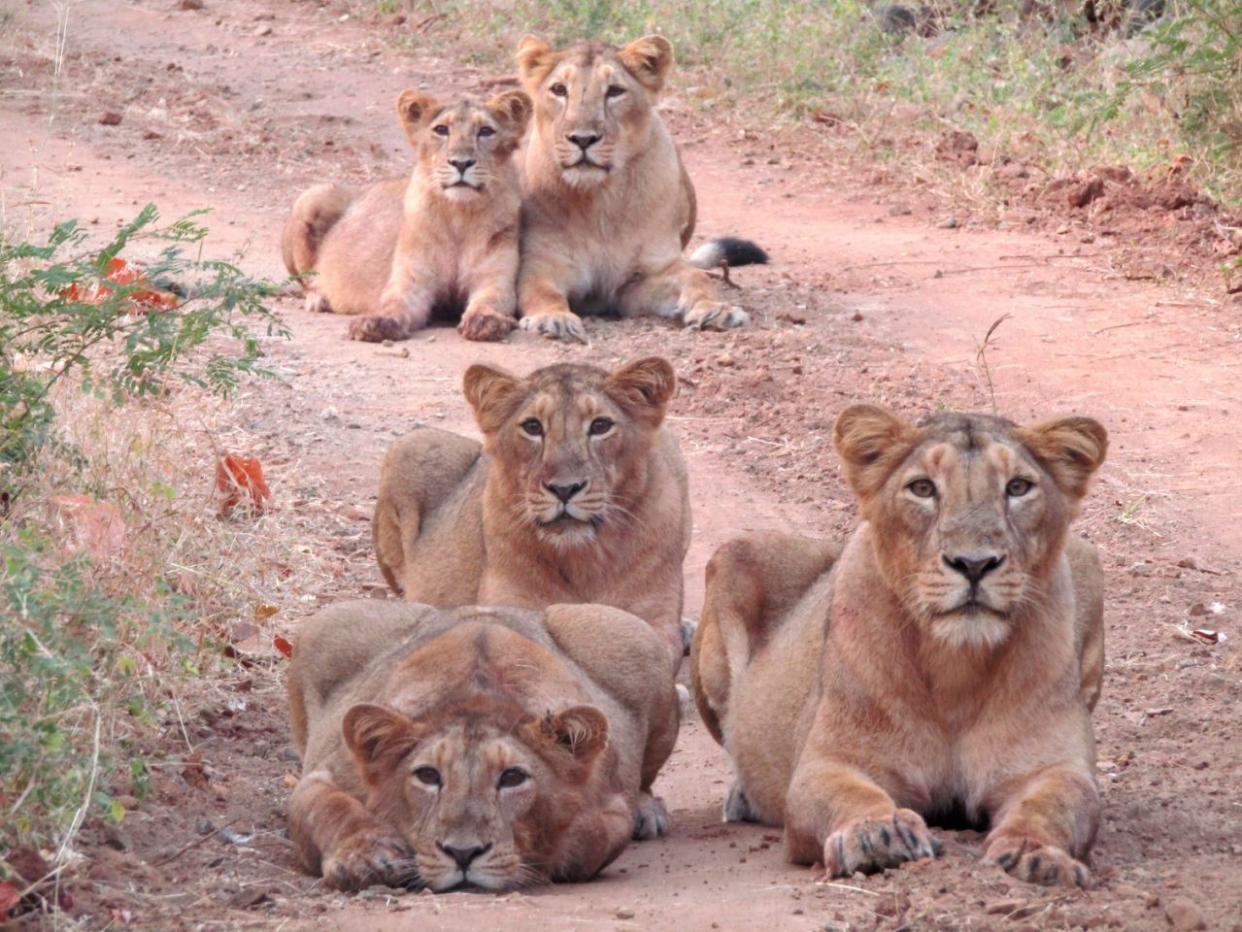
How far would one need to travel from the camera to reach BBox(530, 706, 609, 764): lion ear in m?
5.19

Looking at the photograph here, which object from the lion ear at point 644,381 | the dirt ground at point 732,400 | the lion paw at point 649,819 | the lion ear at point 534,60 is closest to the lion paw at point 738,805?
the dirt ground at point 732,400

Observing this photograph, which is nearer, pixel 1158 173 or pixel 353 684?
pixel 353 684

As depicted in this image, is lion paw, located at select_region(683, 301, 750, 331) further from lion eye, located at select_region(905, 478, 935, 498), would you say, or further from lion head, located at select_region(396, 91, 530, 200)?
lion eye, located at select_region(905, 478, 935, 498)

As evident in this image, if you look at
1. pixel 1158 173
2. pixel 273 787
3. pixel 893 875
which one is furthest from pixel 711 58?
pixel 893 875

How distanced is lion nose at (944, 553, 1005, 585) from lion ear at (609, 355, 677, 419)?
221cm

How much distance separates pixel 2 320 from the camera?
280 inches

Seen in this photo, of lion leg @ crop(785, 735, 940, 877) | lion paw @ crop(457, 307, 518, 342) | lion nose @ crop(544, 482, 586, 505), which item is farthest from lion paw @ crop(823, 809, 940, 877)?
lion paw @ crop(457, 307, 518, 342)

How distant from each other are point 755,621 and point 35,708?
238 centimetres

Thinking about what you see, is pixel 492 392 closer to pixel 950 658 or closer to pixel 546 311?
pixel 950 658

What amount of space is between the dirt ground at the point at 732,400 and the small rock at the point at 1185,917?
0.01 m

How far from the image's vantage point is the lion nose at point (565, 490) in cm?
700

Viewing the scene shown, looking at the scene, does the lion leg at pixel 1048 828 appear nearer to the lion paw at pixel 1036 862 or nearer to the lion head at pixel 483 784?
the lion paw at pixel 1036 862

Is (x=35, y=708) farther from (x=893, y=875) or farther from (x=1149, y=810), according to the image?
(x=1149, y=810)

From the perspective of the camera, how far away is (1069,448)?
17.5 feet
